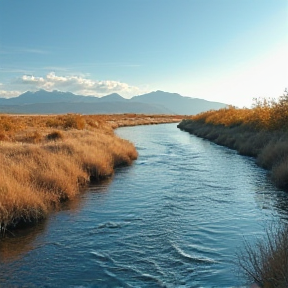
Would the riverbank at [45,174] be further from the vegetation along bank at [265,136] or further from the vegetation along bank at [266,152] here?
the vegetation along bank at [265,136]

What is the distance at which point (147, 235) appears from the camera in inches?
435

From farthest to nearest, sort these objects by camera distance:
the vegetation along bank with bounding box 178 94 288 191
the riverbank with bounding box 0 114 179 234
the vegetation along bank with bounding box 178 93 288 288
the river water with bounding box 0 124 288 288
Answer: the vegetation along bank with bounding box 178 94 288 191
the riverbank with bounding box 0 114 179 234
the river water with bounding box 0 124 288 288
the vegetation along bank with bounding box 178 93 288 288

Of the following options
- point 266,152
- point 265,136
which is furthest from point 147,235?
point 265,136

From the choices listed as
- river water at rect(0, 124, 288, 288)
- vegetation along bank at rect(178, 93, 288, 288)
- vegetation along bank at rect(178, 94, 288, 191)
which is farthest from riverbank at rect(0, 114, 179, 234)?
vegetation along bank at rect(178, 94, 288, 191)

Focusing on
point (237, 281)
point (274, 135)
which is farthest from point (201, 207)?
point (274, 135)

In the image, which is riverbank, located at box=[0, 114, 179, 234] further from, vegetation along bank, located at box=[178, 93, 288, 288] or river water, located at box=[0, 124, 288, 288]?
vegetation along bank, located at box=[178, 93, 288, 288]

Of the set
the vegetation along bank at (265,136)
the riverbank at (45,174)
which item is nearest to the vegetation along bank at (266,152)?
the vegetation along bank at (265,136)

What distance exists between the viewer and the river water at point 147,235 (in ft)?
27.5

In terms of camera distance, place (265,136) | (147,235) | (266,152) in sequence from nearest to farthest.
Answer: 1. (147,235)
2. (266,152)
3. (265,136)

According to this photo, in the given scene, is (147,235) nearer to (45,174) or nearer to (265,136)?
(45,174)

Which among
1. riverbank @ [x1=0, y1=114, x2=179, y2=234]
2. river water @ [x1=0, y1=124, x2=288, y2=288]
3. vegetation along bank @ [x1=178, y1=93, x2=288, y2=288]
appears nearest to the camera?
vegetation along bank @ [x1=178, y1=93, x2=288, y2=288]

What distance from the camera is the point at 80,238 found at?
10.8 metres

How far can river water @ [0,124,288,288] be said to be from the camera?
837cm

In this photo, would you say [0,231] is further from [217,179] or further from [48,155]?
[217,179]
